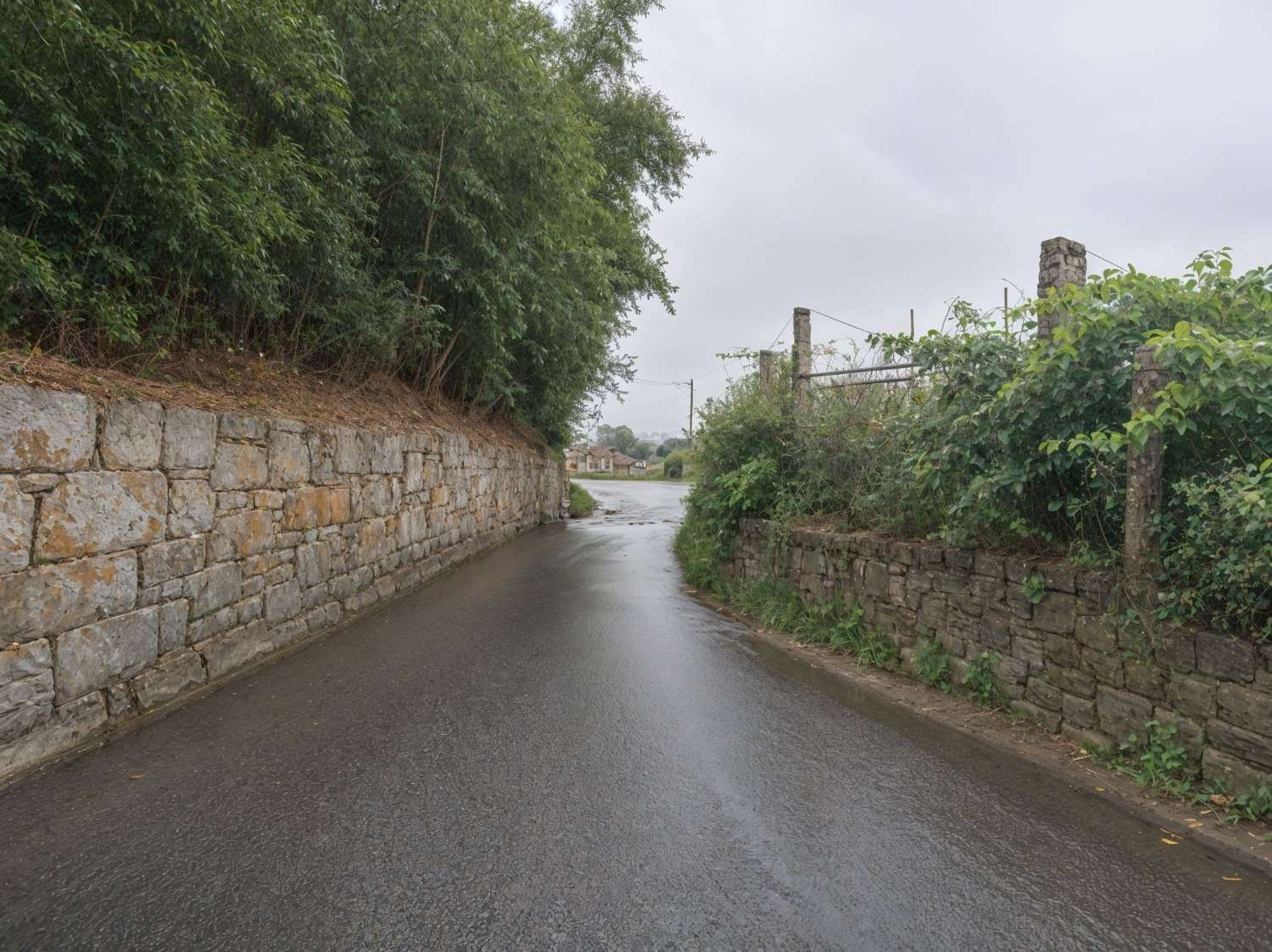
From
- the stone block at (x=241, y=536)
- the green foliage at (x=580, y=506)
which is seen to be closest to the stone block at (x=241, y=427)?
the stone block at (x=241, y=536)

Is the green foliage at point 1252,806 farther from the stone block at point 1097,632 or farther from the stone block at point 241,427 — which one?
the stone block at point 241,427

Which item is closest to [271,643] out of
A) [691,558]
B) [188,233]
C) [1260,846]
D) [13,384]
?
[13,384]

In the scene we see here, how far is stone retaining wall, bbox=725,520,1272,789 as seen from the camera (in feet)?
9.82

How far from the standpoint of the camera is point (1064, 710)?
380 centimetres

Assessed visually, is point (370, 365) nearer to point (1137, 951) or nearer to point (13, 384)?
point (13, 384)

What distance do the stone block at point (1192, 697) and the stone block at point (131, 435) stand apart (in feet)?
19.2

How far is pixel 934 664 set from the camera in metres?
4.75

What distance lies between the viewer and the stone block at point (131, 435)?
3.70 meters

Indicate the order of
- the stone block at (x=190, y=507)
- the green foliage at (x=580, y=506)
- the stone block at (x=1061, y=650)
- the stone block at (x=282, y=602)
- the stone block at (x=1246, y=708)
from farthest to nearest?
the green foliage at (x=580, y=506)
the stone block at (x=282, y=602)
the stone block at (x=190, y=507)
the stone block at (x=1061, y=650)
the stone block at (x=1246, y=708)

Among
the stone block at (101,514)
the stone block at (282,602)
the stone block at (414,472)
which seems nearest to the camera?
the stone block at (101,514)

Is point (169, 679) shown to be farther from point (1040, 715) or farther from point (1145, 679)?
point (1145, 679)

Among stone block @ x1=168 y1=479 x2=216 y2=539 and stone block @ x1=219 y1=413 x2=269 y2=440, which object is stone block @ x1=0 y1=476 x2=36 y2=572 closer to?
stone block @ x1=168 y1=479 x2=216 y2=539

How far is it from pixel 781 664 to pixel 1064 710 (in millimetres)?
2066

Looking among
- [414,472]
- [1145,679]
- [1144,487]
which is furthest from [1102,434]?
[414,472]
